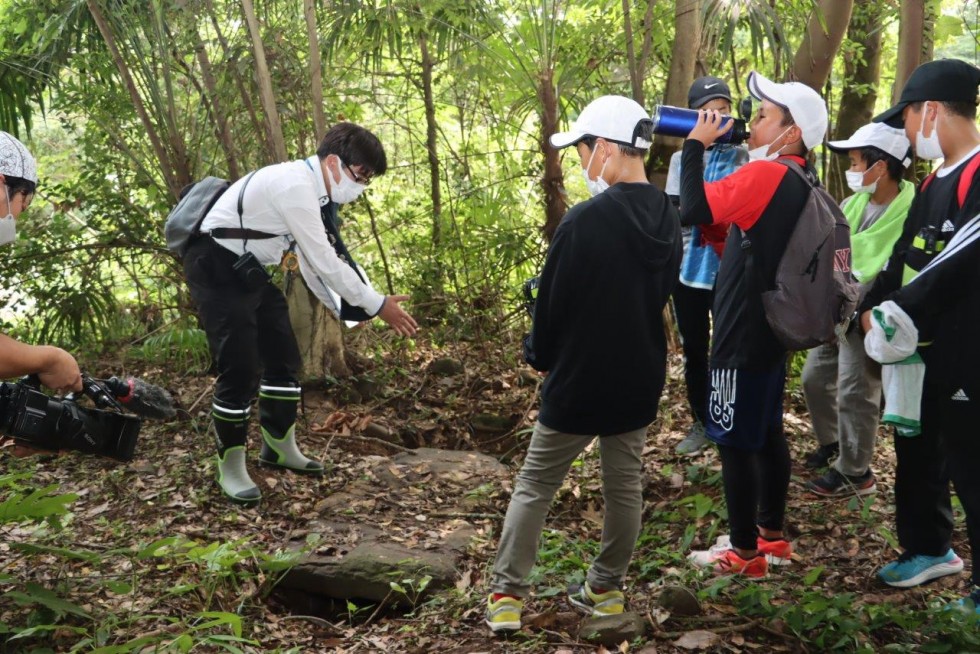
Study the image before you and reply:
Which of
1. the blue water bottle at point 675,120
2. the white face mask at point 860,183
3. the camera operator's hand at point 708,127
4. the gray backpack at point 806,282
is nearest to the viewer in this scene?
the gray backpack at point 806,282

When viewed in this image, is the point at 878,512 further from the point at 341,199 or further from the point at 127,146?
the point at 127,146

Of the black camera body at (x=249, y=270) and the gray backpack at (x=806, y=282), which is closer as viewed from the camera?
the gray backpack at (x=806, y=282)

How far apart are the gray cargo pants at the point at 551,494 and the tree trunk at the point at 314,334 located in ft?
10.4

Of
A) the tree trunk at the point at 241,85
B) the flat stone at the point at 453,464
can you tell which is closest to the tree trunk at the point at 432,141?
the tree trunk at the point at 241,85

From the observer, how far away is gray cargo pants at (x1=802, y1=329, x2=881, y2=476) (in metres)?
4.19

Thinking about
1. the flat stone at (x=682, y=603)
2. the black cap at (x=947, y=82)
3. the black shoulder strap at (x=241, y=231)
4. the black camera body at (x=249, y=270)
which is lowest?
the flat stone at (x=682, y=603)

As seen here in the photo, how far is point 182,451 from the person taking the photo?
16.8ft

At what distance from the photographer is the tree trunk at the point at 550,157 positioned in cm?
567

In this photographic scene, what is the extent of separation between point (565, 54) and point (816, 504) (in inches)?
147

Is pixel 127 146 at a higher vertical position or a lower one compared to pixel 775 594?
higher

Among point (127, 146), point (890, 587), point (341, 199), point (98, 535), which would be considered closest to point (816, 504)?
point (890, 587)

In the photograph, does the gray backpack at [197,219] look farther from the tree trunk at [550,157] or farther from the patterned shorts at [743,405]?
the patterned shorts at [743,405]

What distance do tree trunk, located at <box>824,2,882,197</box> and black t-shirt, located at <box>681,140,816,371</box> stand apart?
4488mm

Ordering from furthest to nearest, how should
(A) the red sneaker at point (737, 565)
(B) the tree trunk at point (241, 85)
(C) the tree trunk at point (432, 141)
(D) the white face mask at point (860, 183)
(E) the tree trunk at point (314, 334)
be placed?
1. (C) the tree trunk at point (432, 141)
2. (B) the tree trunk at point (241, 85)
3. (E) the tree trunk at point (314, 334)
4. (D) the white face mask at point (860, 183)
5. (A) the red sneaker at point (737, 565)
